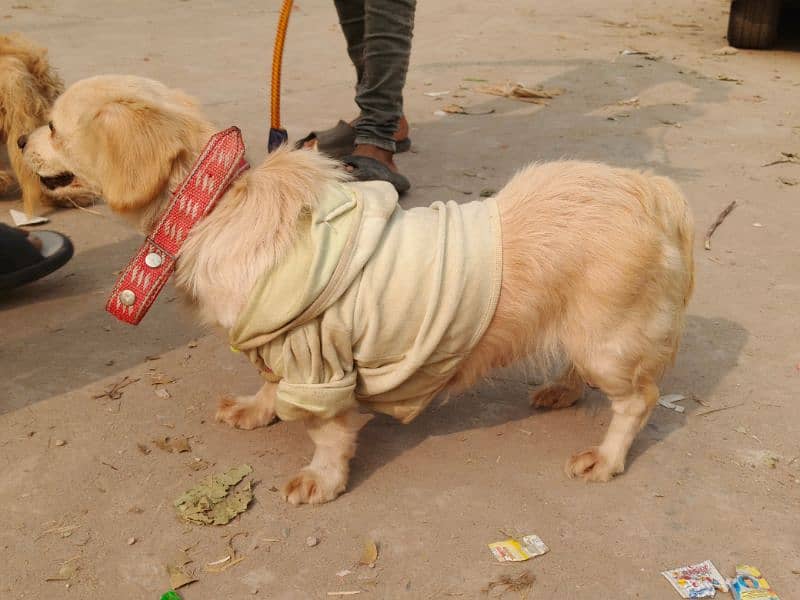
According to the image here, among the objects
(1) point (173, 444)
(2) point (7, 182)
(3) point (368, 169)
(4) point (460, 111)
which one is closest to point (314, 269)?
(1) point (173, 444)

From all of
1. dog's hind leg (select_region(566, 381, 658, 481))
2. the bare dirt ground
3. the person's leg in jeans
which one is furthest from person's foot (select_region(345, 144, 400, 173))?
dog's hind leg (select_region(566, 381, 658, 481))

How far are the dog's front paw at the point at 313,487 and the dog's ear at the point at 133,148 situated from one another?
0.96 metres

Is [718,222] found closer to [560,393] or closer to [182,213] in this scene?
[560,393]

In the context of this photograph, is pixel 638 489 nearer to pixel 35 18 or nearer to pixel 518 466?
pixel 518 466

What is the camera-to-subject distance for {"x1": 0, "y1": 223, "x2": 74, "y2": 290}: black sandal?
3633 mm

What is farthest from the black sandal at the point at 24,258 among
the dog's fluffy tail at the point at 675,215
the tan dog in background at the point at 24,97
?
the dog's fluffy tail at the point at 675,215

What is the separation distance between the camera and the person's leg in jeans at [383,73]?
431cm

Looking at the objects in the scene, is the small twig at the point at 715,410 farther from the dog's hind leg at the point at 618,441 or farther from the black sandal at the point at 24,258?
the black sandal at the point at 24,258

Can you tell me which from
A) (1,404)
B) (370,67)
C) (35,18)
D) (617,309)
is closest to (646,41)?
(370,67)

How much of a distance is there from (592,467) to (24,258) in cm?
254

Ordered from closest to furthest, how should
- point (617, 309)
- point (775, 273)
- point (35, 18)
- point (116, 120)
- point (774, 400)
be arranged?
1. point (116, 120)
2. point (617, 309)
3. point (774, 400)
4. point (775, 273)
5. point (35, 18)

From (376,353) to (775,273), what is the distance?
7.86 feet

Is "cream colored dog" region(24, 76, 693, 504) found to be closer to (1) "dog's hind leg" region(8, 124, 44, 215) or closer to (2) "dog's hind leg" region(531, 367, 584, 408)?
(2) "dog's hind leg" region(531, 367, 584, 408)

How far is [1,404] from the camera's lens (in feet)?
9.98
